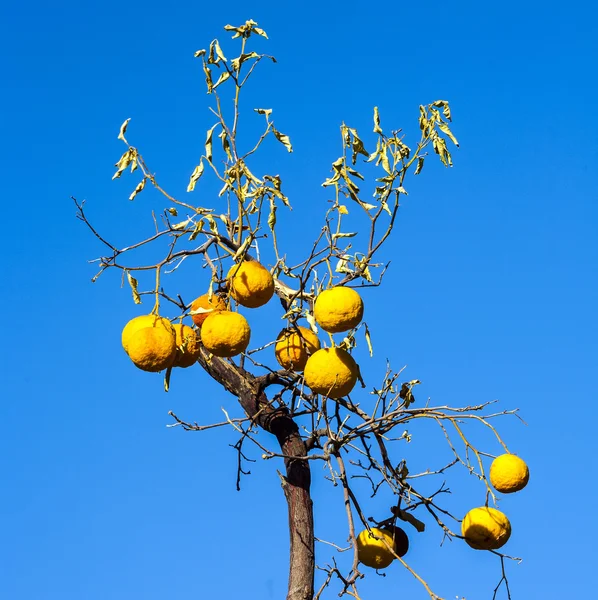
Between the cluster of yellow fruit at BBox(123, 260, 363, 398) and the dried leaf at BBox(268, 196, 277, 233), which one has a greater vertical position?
Answer: the dried leaf at BBox(268, 196, 277, 233)

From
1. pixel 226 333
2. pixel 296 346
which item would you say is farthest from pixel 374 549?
pixel 226 333

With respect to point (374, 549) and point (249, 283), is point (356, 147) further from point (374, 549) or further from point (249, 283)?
point (374, 549)

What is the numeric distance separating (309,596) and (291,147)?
6.38 feet

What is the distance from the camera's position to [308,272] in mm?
3514

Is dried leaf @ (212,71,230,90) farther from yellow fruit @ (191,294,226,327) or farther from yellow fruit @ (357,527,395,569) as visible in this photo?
yellow fruit @ (357,527,395,569)

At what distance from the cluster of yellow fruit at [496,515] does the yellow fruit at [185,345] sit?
1.34 metres

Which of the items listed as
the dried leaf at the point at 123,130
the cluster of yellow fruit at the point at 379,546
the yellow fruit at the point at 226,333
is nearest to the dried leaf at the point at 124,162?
the dried leaf at the point at 123,130

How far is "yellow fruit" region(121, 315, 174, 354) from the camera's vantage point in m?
3.02

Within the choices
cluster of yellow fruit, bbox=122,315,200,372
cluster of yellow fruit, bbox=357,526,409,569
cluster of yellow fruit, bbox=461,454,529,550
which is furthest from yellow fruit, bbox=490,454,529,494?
cluster of yellow fruit, bbox=122,315,200,372

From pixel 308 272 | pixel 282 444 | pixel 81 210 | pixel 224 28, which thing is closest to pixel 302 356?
pixel 308 272

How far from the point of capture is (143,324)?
9.96ft

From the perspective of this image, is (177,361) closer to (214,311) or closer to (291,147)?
(214,311)

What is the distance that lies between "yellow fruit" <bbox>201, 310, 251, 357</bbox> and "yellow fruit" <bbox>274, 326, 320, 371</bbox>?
561 mm

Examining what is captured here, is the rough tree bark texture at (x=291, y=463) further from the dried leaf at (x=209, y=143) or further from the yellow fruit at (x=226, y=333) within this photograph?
the dried leaf at (x=209, y=143)
